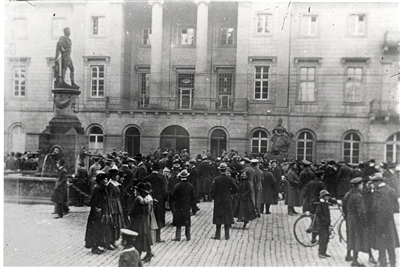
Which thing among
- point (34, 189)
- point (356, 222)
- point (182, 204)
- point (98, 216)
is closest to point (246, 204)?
point (182, 204)

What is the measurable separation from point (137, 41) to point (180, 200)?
22.6 m

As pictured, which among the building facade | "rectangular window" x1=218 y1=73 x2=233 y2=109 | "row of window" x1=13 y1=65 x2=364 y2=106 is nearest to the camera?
the building facade

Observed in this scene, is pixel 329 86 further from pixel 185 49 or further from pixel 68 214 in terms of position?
pixel 68 214

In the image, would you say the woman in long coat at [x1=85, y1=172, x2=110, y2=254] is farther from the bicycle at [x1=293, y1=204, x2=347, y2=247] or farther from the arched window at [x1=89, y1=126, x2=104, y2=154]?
the arched window at [x1=89, y1=126, x2=104, y2=154]

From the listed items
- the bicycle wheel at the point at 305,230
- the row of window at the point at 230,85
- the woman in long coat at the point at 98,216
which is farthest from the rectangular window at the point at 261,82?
the woman in long coat at the point at 98,216

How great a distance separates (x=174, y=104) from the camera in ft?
94.1

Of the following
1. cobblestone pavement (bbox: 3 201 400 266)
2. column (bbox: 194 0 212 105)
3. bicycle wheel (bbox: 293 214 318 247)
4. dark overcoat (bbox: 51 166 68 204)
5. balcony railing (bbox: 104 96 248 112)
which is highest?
column (bbox: 194 0 212 105)

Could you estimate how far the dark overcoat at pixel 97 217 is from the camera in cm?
859

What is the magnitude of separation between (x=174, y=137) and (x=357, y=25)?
46.8 feet

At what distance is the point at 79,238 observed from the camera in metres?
10.0

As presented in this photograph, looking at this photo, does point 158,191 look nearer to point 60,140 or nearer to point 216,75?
point 60,140

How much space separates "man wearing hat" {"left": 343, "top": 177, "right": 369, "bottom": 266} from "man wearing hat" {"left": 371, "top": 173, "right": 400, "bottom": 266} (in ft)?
0.71

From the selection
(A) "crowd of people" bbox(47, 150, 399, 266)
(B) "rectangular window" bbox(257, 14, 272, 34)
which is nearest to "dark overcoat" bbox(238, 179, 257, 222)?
(A) "crowd of people" bbox(47, 150, 399, 266)

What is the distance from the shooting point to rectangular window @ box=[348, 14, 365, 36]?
83.1 feet
